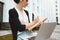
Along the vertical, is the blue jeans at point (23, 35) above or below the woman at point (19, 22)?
below

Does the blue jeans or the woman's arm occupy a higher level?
the woman's arm

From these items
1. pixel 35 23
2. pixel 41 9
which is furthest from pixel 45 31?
pixel 41 9

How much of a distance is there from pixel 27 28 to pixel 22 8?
0.13 metres

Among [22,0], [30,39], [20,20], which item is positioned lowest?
[30,39]

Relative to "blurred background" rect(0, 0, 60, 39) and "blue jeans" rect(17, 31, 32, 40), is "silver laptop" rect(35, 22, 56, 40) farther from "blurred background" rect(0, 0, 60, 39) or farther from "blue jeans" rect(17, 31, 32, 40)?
"blurred background" rect(0, 0, 60, 39)

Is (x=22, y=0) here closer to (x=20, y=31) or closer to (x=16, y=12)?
(x=16, y=12)

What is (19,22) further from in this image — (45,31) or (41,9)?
(41,9)

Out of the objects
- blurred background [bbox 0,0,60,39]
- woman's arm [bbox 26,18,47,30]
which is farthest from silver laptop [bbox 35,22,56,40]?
blurred background [bbox 0,0,60,39]

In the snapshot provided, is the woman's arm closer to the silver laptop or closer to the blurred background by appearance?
the silver laptop

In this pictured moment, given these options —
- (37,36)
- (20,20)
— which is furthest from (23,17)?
(37,36)

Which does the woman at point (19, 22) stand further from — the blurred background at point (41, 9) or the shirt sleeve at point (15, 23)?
the blurred background at point (41, 9)

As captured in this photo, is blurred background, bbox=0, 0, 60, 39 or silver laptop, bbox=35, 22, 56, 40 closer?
silver laptop, bbox=35, 22, 56, 40

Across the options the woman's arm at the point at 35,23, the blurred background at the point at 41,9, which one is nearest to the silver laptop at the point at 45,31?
the woman's arm at the point at 35,23

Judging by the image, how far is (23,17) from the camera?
2.72 ft
